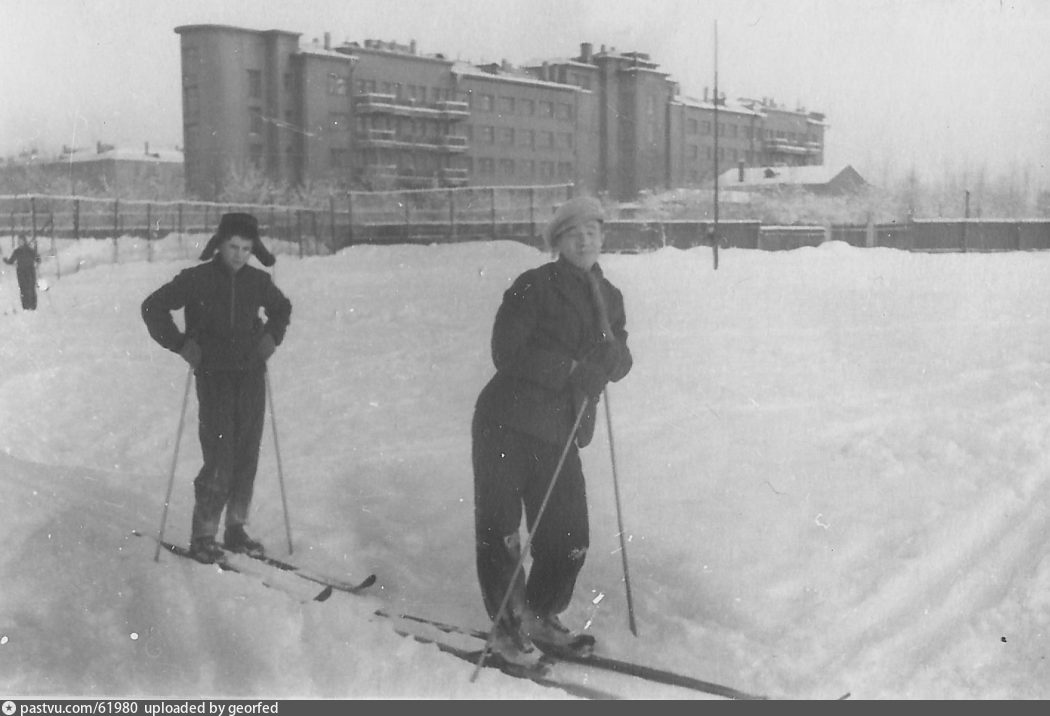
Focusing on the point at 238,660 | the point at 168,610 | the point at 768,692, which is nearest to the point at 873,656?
the point at 768,692

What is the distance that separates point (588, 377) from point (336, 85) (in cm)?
216

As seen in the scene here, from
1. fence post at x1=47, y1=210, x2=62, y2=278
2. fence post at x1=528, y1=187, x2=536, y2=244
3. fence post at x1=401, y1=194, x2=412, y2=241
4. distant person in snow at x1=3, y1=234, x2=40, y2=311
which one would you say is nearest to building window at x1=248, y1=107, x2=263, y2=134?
fence post at x1=401, y1=194, x2=412, y2=241

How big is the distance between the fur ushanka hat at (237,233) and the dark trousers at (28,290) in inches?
109

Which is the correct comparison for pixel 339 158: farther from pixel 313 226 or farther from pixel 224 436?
pixel 224 436

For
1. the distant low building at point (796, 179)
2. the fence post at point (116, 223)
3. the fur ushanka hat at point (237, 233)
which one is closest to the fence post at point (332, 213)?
the fur ushanka hat at point (237, 233)

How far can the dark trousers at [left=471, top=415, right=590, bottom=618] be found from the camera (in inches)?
161

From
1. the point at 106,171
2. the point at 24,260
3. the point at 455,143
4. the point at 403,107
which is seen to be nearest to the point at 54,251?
the point at 24,260

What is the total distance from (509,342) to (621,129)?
1.94m

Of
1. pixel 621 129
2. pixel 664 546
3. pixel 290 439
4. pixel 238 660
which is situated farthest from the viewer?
pixel 290 439

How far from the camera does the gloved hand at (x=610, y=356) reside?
13.2ft

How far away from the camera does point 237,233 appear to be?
487 centimetres

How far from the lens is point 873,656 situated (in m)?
4.05

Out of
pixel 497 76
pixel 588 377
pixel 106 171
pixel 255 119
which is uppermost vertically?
pixel 497 76

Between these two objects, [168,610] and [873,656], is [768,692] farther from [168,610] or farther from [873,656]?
[168,610]
